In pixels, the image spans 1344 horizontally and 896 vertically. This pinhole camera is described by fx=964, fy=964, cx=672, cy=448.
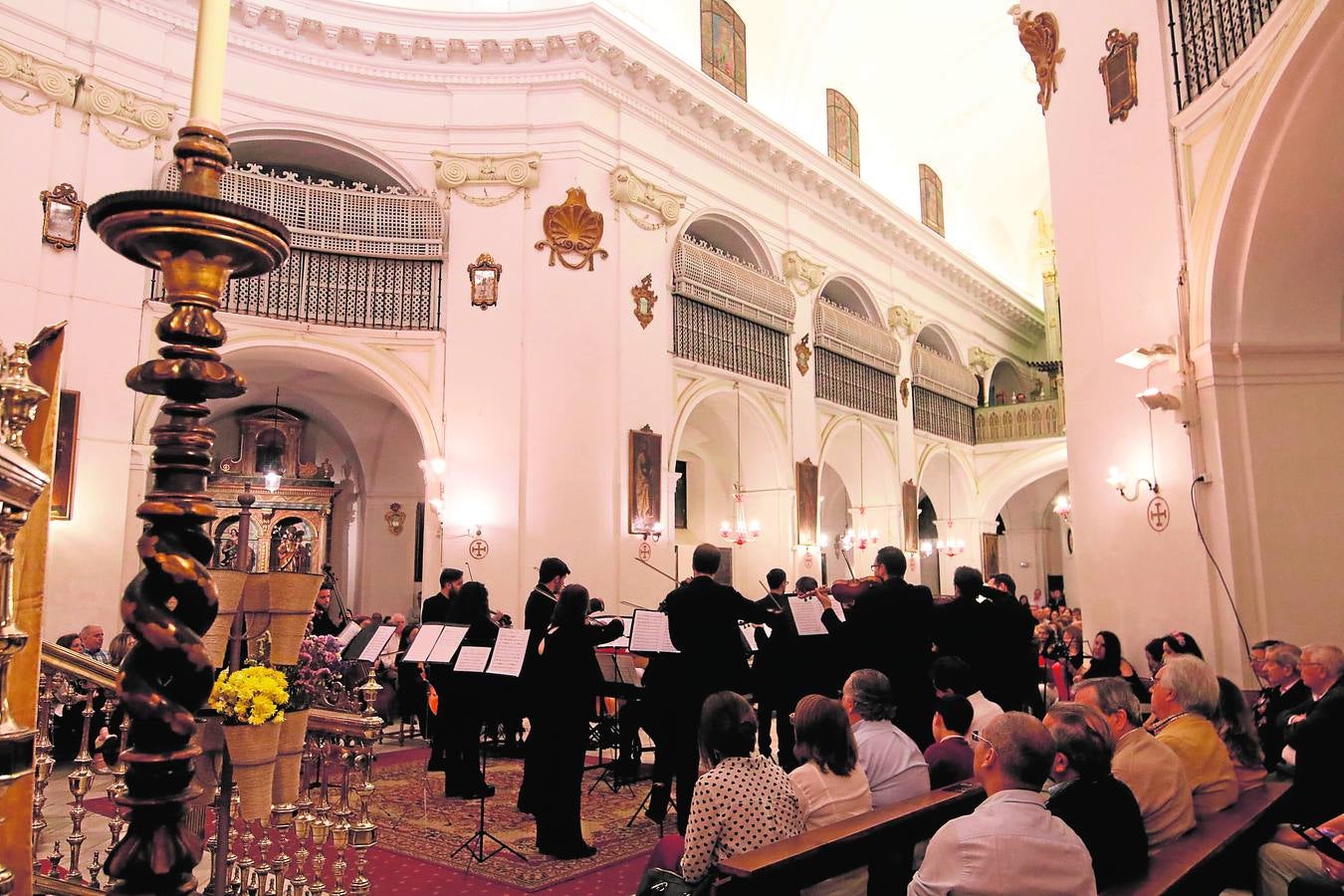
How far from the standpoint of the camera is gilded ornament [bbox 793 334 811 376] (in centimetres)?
1725

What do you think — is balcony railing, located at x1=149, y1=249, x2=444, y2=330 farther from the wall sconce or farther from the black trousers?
the wall sconce

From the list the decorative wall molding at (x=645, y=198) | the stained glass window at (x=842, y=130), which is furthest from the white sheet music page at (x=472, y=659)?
the stained glass window at (x=842, y=130)

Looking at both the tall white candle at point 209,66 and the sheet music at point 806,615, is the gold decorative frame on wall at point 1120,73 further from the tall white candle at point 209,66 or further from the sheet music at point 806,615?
the tall white candle at point 209,66

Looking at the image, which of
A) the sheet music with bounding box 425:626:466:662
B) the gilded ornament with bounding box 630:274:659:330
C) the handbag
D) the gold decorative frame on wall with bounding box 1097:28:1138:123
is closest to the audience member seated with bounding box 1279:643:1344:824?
the handbag

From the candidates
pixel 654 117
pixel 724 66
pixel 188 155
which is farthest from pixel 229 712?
pixel 724 66

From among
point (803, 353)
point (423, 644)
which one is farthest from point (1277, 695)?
point (803, 353)

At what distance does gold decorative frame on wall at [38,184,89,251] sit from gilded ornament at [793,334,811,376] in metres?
11.0

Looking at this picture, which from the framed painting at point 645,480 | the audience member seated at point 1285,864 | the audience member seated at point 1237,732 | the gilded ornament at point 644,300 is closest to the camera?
the audience member seated at point 1285,864

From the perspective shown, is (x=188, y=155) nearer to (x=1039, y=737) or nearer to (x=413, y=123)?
(x=1039, y=737)

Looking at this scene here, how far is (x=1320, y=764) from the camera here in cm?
403

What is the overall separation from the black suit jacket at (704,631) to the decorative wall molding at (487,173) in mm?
8672

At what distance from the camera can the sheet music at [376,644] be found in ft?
25.4

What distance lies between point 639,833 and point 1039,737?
422 cm

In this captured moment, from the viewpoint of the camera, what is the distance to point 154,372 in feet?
7.47
